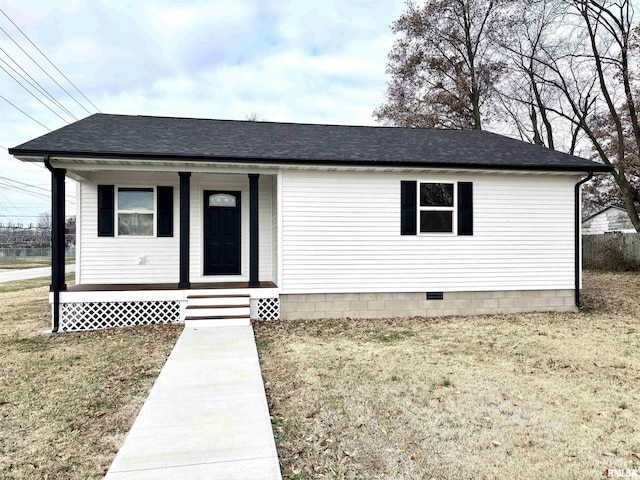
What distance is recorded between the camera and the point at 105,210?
8781mm

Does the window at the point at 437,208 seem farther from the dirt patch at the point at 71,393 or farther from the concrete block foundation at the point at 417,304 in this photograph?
the dirt patch at the point at 71,393

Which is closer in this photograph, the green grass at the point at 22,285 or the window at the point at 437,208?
the window at the point at 437,208

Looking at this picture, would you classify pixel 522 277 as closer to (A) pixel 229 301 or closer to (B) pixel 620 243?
(A) pixel 229 301

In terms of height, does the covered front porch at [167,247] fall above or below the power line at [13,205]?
below

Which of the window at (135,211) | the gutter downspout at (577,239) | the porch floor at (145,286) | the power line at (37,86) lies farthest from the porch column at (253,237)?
the power line at (37,86)

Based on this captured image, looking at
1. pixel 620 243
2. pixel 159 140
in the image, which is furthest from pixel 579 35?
pixel 159 140

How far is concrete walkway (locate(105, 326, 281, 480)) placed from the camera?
2736 millimetres

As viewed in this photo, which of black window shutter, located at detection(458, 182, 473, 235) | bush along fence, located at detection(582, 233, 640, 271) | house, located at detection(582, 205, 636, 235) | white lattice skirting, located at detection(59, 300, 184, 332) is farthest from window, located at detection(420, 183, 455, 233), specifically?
house, located at detection(582, 205, 636, 235)

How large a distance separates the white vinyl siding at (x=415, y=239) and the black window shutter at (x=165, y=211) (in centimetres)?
267

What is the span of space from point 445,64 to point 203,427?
2021cm

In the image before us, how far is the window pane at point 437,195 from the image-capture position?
8539 mm

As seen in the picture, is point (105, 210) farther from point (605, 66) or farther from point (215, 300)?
point (605, 66)

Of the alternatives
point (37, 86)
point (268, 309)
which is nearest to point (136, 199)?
point (268, 309)

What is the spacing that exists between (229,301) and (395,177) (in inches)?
156
